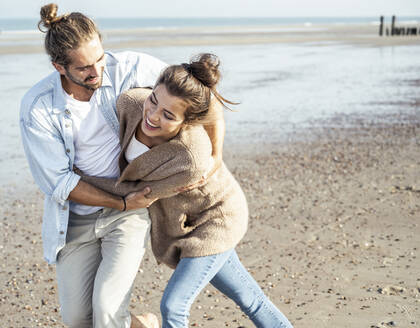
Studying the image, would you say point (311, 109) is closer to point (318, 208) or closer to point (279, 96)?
point (279, 96)

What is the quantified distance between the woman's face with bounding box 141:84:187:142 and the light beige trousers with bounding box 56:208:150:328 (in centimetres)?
74

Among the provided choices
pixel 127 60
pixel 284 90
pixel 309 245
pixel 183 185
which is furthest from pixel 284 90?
pixel 183 185

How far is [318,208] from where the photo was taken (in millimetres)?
7328

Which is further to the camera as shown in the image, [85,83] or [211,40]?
[211,40]

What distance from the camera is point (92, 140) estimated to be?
378 cm

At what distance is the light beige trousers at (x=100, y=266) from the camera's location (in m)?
3.62

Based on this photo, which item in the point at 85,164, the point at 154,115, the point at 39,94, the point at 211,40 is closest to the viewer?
the point at 154,115

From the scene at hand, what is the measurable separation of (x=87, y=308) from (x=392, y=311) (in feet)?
8.51

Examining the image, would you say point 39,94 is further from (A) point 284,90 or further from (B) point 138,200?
(A) point 284,90

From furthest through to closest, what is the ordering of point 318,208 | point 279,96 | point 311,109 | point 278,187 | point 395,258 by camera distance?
point 279,96
point 311,109
point 278,187
point 318,208
point 395,258

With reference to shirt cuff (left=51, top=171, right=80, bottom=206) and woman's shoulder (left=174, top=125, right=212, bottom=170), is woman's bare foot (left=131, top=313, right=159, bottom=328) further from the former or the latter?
woman's shoulder (left=174, top=125, right=212, bottom=170)

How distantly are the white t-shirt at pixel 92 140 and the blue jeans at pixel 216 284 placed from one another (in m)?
0.84

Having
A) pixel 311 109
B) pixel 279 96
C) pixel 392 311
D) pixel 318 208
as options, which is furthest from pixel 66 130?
pixel 279 96

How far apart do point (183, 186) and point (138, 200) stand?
346 millimetres
